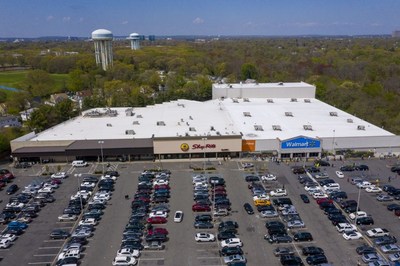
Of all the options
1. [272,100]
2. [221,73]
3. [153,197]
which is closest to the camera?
[153,197]

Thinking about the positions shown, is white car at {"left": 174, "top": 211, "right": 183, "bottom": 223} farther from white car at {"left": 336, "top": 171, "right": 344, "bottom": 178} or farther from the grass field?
the grass field

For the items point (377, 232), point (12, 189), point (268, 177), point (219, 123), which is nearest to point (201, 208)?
point (268, 177)

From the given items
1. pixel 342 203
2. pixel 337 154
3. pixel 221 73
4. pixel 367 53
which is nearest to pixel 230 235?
pixel 342 203

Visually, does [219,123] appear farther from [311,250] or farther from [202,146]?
[311,250]

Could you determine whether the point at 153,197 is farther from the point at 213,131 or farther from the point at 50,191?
the point at 213,131

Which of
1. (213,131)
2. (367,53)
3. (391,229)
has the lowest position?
(391,229)

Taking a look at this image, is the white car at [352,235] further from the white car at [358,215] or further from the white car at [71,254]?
the white car at [71,254]

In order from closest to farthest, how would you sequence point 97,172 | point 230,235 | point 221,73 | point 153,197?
point 230,235
point 153,197
point 97,172
point 221,73
